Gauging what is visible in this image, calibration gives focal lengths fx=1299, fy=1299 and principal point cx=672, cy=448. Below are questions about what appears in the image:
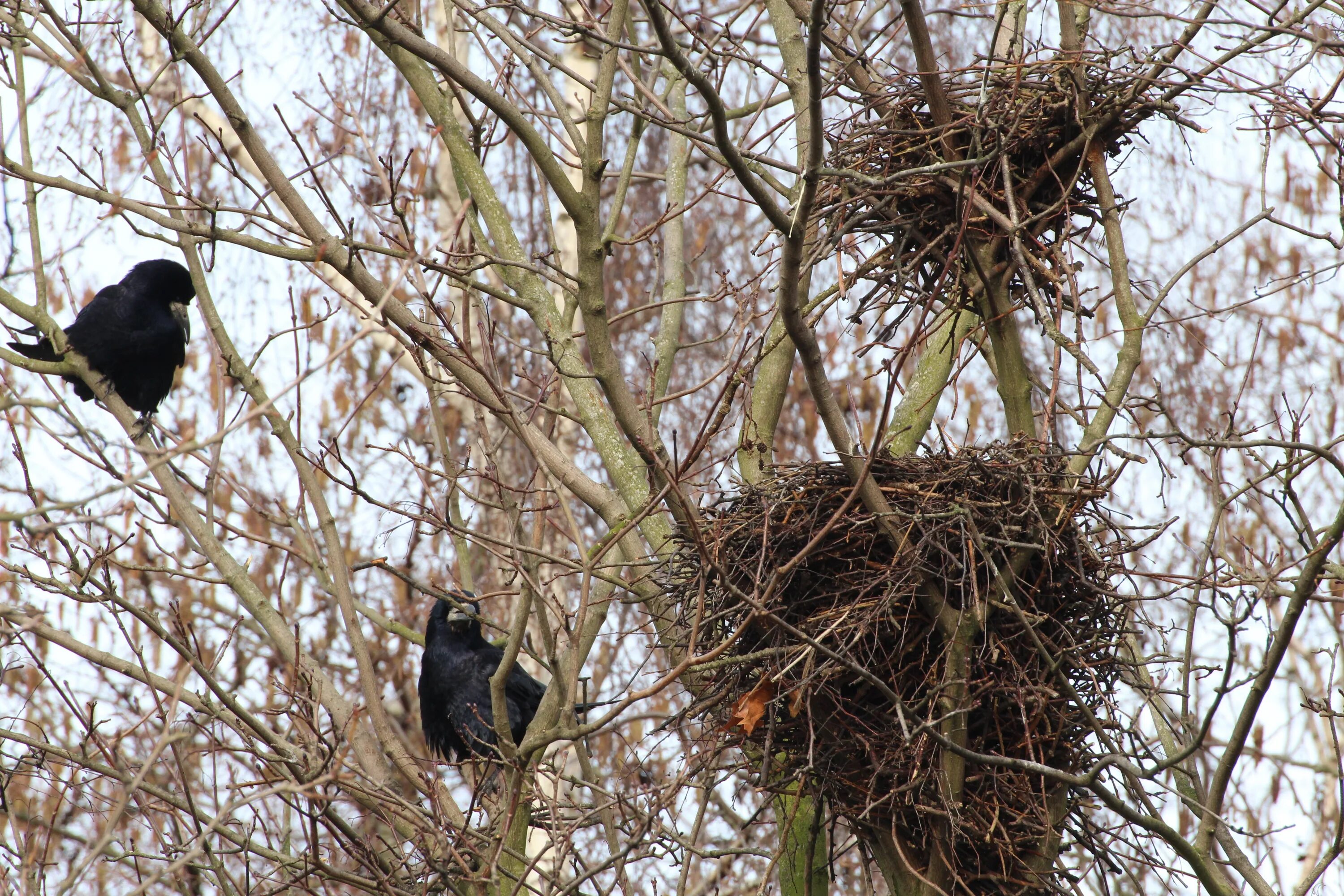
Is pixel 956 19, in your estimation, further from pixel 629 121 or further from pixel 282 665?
pixel 282 665

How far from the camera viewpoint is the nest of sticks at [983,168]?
3770 millimetres

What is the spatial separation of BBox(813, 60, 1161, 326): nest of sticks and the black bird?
3470 millimetres

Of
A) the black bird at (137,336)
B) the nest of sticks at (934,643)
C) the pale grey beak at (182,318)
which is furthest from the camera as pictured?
the pale grey beak at (182,318)

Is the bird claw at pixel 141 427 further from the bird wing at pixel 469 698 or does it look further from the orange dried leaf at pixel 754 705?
the orange dried leaf at pixel 754 705

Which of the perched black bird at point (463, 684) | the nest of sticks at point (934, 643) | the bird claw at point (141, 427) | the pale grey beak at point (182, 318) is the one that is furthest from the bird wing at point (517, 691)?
the nest of sticks at point (934, 643)

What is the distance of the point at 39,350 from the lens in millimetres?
5688

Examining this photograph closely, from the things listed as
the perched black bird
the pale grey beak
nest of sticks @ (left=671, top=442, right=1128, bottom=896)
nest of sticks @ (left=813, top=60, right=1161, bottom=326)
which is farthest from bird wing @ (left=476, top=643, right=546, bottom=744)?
nest of sticks @ (left=813, top=60, right=1161, bottom=326)

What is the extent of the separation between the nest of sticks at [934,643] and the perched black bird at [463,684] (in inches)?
111

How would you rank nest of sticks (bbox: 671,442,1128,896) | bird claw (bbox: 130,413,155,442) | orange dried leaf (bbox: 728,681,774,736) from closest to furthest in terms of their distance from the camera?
nest of sticks (bbox: 671,442,1128,896) < orange dried leaf (bbox: 728,681,774,736) < bird claw (bbox: 130,413,155,442)

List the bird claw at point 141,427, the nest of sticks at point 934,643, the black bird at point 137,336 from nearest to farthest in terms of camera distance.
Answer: the nest of sticks at point 934,643
the bird claw at point 141,427
the black bird at point 137,336

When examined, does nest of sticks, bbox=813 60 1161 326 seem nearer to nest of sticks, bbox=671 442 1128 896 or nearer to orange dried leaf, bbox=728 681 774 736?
nest of sticks, bbox=671 442 1128 896

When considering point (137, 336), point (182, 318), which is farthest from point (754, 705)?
point (182, 318)

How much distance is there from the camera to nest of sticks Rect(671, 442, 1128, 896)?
3465 mm

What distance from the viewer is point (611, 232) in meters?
4.85
